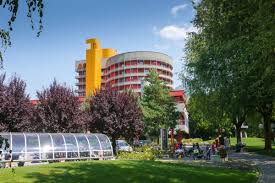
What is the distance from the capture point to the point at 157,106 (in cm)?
6869

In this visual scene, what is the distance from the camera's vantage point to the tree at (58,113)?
130ft

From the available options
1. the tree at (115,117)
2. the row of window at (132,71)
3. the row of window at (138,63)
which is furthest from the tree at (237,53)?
the row of window at (138,63)

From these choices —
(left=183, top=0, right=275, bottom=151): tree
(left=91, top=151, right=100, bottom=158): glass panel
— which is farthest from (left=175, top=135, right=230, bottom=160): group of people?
(left=91, top=151, right=100, bottom=158): glass panel

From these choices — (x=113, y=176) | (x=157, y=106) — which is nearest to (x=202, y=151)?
(x=113, y=176)

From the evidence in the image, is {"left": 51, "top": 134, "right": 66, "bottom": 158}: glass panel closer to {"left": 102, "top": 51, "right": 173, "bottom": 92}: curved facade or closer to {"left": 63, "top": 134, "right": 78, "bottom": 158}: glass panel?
{"left": 63, "top": 134, "right": 78, "bottom": 158}: glass panel

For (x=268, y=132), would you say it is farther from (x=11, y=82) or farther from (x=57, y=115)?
(x=11, y=82)

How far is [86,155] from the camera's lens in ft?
99.0

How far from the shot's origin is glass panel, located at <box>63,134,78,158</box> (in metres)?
29.1

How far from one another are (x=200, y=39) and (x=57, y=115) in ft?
50.5

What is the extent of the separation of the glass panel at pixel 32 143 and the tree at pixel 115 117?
1464 centimetres

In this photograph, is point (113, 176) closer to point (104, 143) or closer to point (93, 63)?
point (104, 143)

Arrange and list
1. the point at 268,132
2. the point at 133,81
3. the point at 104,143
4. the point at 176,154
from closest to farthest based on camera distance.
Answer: the point at 104,143
the point at 176,154
the point at 268,132
the point at 133,81

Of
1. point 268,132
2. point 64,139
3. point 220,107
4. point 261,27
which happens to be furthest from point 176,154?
point 261,27

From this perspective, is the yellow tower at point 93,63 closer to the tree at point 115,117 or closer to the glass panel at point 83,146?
the tree at point 115,117
